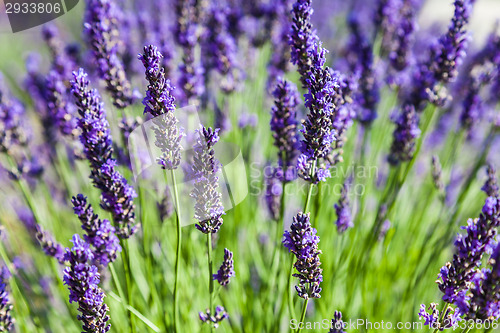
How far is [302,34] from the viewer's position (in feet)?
5.69

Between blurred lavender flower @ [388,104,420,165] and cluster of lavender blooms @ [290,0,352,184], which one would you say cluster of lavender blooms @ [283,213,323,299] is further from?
blurred lavender flower @ [388,104,420,165]

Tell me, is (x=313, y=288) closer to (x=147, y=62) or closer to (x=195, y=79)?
(x=147, y=62)

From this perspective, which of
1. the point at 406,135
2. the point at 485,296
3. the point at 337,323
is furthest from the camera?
the point at 406,135

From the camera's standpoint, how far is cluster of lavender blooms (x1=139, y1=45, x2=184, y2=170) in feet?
4.44

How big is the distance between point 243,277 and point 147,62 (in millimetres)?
1838

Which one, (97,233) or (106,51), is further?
(106,51)

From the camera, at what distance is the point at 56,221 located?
287cm

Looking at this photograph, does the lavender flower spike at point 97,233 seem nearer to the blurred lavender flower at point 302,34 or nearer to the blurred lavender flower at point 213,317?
the blurred lavender flower at point 213,317

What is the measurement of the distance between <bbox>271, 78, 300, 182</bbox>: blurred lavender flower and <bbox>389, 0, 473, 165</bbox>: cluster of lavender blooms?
2.45 feet

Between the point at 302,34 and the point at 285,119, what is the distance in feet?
1.36

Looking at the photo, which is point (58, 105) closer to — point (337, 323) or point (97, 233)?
point (97, 233)

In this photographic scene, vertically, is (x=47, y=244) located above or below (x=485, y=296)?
above

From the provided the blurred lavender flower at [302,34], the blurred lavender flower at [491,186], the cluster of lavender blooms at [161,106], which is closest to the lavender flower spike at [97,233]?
the cluster of lavender blooms at [161,106]

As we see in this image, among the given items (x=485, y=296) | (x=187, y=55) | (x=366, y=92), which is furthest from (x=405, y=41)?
(x=485, y=296)
